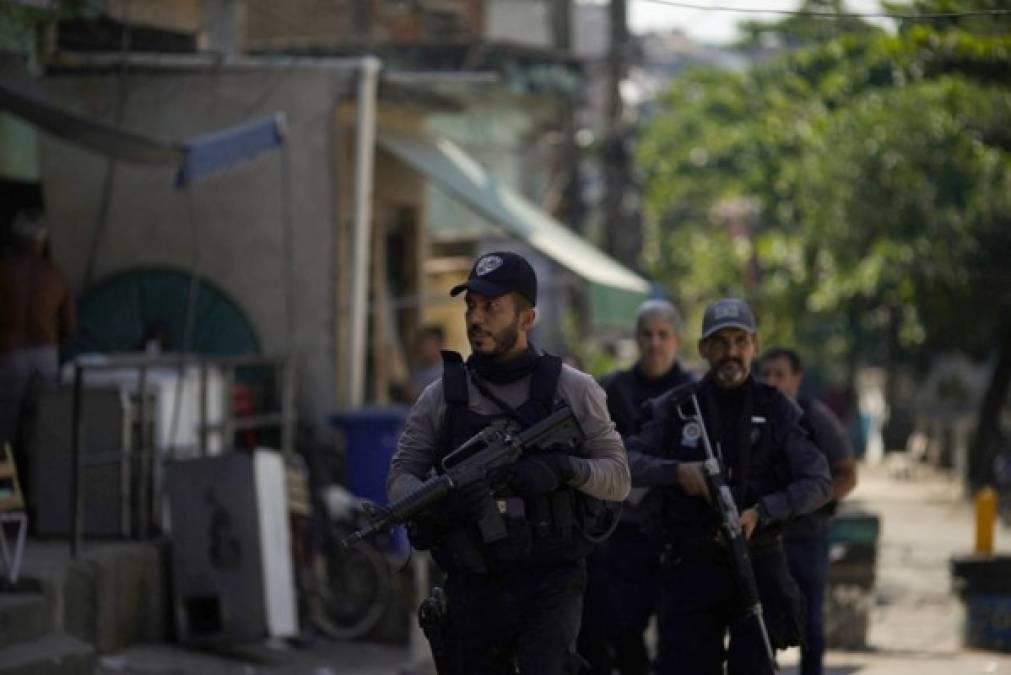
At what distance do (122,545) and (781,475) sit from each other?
558 cm

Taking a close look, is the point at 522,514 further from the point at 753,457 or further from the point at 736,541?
the point at 753,457

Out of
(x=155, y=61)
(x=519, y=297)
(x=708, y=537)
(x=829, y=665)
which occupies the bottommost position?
(x=829, y=665)

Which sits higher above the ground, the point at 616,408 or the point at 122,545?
the point at 616,408

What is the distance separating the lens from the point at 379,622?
14.7 meters

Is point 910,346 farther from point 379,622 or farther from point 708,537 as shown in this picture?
point 708,537

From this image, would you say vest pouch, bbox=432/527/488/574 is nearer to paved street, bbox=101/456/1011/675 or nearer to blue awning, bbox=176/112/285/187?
paved street, bbox=101/456/1011/675

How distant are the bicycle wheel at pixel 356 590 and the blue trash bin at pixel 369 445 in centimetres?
63

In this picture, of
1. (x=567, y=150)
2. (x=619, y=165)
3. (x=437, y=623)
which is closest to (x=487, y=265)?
(x=437, y=623)

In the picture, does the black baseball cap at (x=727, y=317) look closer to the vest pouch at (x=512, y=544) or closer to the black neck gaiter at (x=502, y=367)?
the black neck gaiter at (x=502, y=367)

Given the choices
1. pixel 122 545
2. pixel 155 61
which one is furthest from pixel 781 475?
pixel 155 61

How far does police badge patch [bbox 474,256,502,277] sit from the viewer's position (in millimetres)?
7125

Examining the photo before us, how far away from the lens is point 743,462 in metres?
8.59

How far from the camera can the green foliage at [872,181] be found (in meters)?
22.6

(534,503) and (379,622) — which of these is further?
(379,622)
